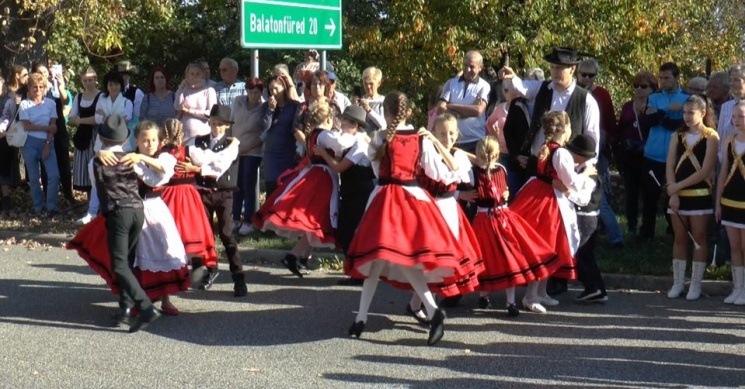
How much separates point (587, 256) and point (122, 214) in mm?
3670

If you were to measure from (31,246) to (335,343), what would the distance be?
19.3 ft

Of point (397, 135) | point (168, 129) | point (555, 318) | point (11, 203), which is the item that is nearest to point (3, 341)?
point (168, 129)

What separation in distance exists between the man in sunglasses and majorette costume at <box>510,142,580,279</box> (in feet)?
7.47

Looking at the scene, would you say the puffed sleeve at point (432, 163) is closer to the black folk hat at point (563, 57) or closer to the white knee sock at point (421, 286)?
the white knee sock at point (421, 286)

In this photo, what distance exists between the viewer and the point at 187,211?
9.43 metres

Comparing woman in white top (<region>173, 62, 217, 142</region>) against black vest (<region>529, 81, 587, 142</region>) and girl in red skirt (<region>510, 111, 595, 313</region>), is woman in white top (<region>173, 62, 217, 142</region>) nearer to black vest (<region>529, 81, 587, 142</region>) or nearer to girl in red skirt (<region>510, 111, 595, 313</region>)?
black vest (<region>529, 81, 587, 142</region>)

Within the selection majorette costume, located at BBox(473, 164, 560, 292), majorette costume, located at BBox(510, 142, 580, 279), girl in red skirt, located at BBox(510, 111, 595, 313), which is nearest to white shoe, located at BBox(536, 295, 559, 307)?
girl in red skirt, located at BBox(510, 111, 595, 313)

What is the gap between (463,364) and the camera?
24.9 feet

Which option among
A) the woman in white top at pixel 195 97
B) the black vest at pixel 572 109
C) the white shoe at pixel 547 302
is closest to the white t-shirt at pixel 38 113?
the woman in white top at pixel 195 97

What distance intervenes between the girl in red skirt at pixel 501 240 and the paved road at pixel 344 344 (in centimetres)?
34

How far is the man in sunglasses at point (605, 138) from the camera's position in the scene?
1170 centimetres

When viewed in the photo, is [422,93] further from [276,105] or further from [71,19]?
[276,105]

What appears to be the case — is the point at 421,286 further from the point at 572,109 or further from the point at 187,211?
the point at 572,109

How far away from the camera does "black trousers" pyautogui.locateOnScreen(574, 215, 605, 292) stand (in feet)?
31.2
